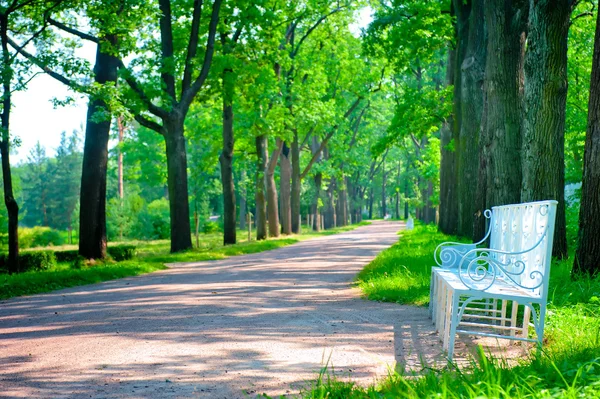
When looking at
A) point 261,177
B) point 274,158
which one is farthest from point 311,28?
point 261,177

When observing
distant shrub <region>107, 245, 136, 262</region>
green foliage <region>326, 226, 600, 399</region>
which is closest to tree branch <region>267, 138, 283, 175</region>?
distant shrub <region>107, 245, 136, 262</region>

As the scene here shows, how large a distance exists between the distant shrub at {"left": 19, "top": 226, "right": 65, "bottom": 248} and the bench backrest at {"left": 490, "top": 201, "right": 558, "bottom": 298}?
3136cm

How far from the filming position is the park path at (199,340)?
519cm

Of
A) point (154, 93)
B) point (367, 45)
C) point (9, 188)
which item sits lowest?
point (9, 188)

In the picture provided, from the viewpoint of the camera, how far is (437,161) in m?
39.4

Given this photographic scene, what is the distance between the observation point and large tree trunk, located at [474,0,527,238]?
12766mm

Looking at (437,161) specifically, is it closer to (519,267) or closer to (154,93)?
(154,93)

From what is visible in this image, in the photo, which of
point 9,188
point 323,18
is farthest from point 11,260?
point 323,18

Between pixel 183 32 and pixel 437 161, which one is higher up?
pixel 183 32

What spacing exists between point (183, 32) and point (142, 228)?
2091 centimetres

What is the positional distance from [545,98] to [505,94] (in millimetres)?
2660

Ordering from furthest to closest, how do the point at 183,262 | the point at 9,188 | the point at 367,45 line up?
the point at 367,45
the point at 183,262
the point at 9,188

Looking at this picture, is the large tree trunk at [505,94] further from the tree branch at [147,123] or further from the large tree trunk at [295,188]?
the large tree trunk at [295,188]

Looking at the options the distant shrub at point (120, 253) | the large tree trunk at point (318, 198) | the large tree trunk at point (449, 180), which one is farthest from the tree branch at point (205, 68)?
the large tree trunk at point (318, 198)
